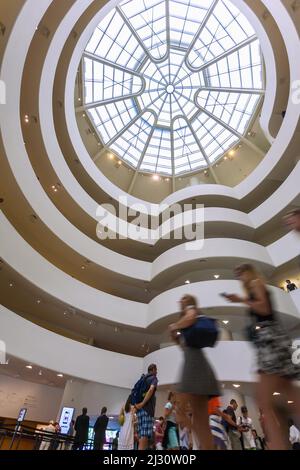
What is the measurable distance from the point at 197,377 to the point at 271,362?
66 centimetres

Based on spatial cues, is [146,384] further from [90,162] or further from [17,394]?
[90,162]

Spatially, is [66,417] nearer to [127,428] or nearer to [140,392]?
[127,428]

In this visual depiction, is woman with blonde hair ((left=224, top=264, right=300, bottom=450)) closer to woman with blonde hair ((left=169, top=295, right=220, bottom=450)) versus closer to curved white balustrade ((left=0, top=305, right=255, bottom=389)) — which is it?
woman with blonde hair ((left=169, top=295, right=220, bottom=450))

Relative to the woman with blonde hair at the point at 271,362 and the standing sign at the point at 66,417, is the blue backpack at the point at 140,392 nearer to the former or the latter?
the woman with blonde hair at the point at 271,362

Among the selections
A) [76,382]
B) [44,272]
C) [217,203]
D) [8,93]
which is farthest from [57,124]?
[76,382]

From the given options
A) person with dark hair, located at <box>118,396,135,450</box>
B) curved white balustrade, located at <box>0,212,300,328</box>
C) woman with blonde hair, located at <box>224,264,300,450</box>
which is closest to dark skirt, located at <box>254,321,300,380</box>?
woman with blonde hair, located at <box>224,264,300,450</box>

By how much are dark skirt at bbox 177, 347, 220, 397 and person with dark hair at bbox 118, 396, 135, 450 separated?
3.18m

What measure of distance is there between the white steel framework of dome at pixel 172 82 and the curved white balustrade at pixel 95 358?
14878 mm

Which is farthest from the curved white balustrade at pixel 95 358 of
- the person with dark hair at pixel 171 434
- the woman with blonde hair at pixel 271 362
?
the woman with blonde hair at pixel 271 362

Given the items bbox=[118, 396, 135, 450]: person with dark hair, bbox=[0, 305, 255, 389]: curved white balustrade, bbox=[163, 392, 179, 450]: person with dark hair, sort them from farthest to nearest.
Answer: bbox=[0, 305, 255, 389]: curved white balustrade
bbox=[118, 396, 135, 450]: person with dark hair
bbox=[163, 392, 179, 450]: person with dark hair

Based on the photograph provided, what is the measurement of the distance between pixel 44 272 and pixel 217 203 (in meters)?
12.6

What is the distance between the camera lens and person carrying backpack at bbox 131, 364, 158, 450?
14.5ft

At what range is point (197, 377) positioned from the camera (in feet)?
7.98
